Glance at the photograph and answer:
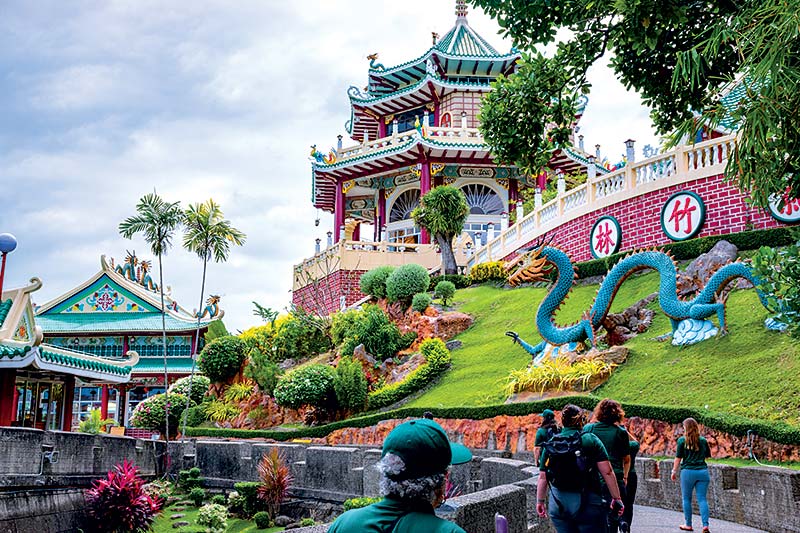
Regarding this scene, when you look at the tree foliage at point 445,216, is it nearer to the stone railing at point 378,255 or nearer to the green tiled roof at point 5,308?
the stone railing at point 378,255

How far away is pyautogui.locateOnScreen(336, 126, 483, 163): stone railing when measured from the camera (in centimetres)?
3522

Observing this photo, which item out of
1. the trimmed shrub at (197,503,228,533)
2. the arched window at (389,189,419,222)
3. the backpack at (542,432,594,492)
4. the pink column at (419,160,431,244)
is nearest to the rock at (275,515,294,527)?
the trimmed shrub at (197,503,228,533)

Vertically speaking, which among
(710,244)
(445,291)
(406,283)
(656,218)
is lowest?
(445,291)

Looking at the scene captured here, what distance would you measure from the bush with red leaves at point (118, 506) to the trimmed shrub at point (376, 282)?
1391 centimetres

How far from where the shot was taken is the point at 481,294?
26922mm

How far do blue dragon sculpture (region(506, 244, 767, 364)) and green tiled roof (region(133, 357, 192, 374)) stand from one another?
23.8 metres

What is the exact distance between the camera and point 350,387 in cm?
2166

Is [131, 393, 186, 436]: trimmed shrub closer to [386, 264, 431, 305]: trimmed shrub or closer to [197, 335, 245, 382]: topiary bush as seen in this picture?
[197, 335, 245, 382]: topiary bush

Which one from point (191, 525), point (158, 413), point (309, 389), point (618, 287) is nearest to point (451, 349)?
point (309, 389)

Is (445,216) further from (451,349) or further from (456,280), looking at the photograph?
(451,349)

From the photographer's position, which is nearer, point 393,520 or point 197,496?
point 393,520

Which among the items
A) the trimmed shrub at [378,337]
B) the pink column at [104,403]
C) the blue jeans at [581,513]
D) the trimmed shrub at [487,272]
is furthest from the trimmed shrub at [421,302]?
the blue jeans at [581,513]

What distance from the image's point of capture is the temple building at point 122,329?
3659cm

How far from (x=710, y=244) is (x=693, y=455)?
40.1 feet
